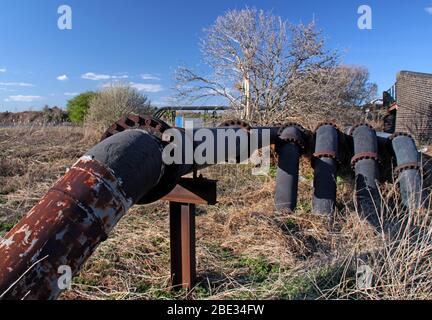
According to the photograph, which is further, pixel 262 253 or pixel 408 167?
pixel 408 167

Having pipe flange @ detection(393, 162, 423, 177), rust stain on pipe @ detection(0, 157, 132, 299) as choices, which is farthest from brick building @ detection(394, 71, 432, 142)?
rust stain on pipe @ detection(0, 157, 132, 299)

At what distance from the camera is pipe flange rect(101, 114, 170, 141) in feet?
7.99

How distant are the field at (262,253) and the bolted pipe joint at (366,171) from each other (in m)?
0.35

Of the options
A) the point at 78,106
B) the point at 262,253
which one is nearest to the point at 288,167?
the point at 262,253

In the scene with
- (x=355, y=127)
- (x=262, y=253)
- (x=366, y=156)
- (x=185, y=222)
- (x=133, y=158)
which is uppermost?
(x=355, y=127)

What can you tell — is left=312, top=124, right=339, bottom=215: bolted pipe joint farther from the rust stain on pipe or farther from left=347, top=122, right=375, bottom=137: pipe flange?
the rust stain on pipe

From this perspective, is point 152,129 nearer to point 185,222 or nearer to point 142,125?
point 142,125

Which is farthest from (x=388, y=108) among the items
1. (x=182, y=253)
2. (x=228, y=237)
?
(x=182, y=253)

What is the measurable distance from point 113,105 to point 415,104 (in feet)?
42.8

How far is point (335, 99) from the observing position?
1142cm

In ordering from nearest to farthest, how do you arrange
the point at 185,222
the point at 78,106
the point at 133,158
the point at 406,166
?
the point at 133,158 → the point at 185,222 → the point at 406,166 → the point at 78,106

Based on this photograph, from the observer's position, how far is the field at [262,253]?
9.25 ft

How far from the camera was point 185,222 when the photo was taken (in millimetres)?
3158

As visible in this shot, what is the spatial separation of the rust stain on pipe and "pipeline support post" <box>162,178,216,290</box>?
1.24 metres
